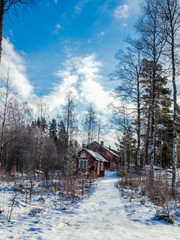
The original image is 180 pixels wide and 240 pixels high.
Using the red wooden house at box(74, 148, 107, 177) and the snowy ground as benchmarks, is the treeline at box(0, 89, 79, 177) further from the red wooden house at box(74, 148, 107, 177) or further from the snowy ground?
the snowy ground

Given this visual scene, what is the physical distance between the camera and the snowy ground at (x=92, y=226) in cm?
373

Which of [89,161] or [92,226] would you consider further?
[89,161]

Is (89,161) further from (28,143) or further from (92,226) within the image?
(92,226)

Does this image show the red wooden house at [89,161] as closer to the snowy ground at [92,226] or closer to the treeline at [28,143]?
the treeline at [28,143]

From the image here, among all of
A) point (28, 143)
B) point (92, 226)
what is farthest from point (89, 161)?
point (92, 226)

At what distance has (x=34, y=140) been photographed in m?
29.5

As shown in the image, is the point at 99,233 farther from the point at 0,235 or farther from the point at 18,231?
the point at 0,235

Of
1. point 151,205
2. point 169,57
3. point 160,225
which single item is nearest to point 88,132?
point 169,57

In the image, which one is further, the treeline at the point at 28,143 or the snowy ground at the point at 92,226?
the treeline at the point at 28,143

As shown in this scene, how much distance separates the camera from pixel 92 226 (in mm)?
4461

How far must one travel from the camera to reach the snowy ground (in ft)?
12.3

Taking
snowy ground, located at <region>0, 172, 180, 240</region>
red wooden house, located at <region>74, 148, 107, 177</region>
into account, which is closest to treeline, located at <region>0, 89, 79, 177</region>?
red wooden house, located at <region>74, 148, 107, 177</region>

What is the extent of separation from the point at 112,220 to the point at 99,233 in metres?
1.18

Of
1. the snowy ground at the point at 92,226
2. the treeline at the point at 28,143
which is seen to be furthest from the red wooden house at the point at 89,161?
the snowy ground at the point at 92,226
